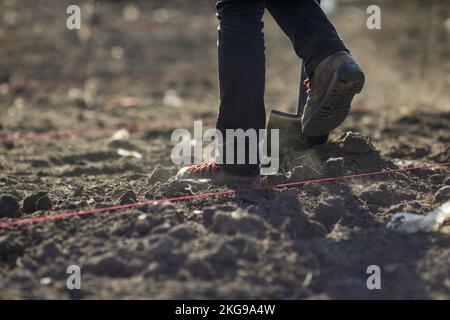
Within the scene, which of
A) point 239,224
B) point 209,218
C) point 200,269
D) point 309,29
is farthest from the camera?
point 309,29

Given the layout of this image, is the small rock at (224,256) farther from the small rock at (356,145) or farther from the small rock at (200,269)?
the small rock at (356,145)

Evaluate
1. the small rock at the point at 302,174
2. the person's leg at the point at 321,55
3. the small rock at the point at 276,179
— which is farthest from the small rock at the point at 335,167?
the person's leg at the point at 321,55

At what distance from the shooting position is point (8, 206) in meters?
2.76

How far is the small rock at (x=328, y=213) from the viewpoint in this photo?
2549 millimetres

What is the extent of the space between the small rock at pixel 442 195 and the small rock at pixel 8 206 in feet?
5.79

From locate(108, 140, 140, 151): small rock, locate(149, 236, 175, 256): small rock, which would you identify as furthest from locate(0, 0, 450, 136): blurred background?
locate(149, 236, 175, 256): small rock

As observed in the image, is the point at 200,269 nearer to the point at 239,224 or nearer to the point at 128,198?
the point at 239,224

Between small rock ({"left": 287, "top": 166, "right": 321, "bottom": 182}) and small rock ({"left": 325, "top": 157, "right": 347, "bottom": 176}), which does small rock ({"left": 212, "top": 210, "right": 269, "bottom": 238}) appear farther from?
small rock ({"left": 325, "top": 157, "right": 347, "bottom": 176})

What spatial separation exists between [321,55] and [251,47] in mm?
313

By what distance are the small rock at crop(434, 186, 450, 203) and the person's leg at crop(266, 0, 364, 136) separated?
0.54 metres

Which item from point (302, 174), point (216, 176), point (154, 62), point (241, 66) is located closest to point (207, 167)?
point (216, 176)
